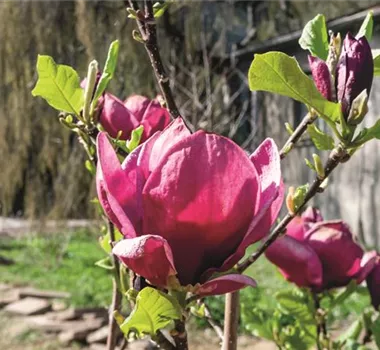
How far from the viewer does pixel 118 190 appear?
1.20ft

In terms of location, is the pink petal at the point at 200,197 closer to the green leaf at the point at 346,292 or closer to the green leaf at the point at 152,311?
the green leaf at the point at 152,311

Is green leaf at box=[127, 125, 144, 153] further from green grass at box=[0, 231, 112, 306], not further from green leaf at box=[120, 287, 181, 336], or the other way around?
green grass at box=[0, 231, 112, 306]

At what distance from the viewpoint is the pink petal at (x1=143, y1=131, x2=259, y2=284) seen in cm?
35

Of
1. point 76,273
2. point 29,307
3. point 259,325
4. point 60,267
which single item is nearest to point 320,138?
point 259,325

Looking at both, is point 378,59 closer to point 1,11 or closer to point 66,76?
point 66,76

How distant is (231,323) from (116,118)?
0.18 meters

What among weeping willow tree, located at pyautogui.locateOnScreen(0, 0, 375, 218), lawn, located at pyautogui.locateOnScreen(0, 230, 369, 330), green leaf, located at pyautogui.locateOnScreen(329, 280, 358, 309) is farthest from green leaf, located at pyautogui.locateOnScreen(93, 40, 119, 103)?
weeping willow tree, located at pyautogui.locateOnScreen(0, 0, 375, 218)

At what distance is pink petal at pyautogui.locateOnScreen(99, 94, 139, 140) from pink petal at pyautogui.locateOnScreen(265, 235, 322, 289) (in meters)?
0.14

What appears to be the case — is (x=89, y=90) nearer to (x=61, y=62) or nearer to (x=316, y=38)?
(x=316, y=38)

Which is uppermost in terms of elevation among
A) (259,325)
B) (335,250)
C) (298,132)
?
(298,132)

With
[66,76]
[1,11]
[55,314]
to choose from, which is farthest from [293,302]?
[1,11]

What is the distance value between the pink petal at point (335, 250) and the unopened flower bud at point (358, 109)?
0.24m

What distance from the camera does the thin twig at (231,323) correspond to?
0.47m

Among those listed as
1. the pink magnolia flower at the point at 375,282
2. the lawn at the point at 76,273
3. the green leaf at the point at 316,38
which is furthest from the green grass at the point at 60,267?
the green leaf at the point at 316,38
